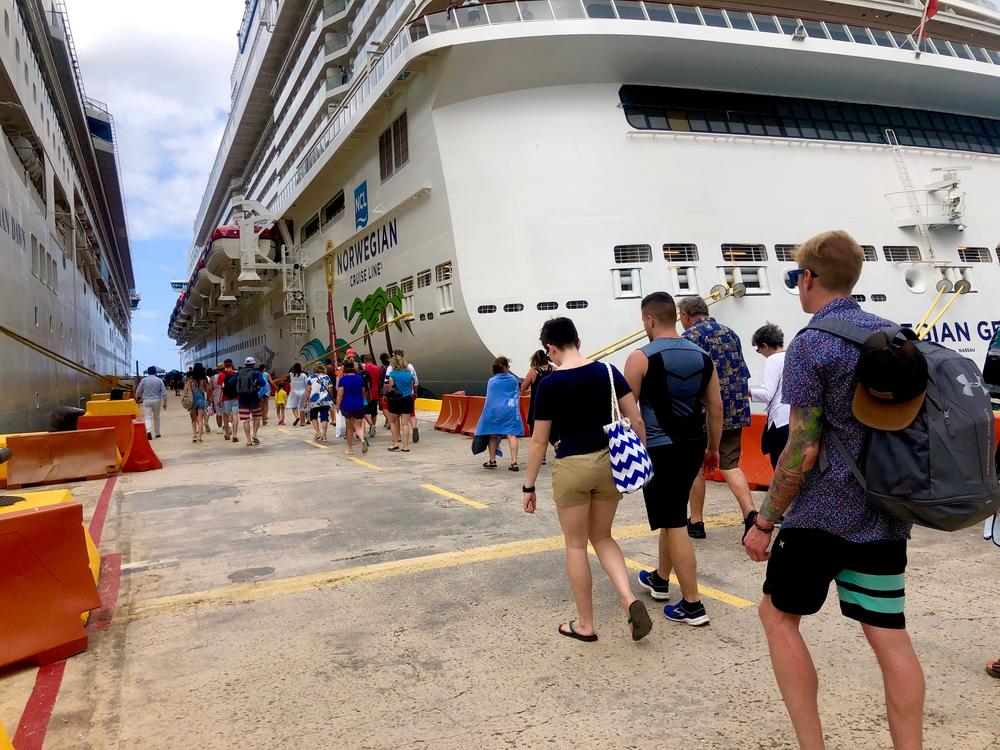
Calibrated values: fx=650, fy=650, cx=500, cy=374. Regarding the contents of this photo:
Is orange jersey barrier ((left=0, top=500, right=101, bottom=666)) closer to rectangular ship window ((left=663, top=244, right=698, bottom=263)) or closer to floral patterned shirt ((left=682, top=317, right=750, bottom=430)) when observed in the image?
floral patterned shirt ((left=682, top=317, right=750, bottom=430))

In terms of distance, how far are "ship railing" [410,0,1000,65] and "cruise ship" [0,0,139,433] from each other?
32.4 ft

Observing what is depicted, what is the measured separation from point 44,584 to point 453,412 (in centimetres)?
1111

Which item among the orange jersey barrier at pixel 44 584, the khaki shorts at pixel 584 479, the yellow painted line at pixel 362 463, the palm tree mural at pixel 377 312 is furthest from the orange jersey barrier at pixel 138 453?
the palm tree mural at pixel 377 312

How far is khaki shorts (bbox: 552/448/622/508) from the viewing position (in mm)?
3352

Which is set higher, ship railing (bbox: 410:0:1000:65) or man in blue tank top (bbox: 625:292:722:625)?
ship railing (bbox: 410:0:1000:65)

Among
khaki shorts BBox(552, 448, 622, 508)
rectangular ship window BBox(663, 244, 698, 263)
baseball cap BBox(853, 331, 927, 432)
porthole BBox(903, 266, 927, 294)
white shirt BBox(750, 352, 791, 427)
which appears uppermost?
rectangular ship window BBox(663, 244, 698, 263)

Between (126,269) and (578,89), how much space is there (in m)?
72.6

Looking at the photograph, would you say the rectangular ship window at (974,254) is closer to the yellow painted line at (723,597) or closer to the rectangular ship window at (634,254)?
the rectangular ship window at (634,254)

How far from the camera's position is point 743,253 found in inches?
672

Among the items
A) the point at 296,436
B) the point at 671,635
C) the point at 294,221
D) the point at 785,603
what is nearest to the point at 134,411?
the point at 296,436

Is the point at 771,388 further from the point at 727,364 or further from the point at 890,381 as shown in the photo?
the point at 890,381

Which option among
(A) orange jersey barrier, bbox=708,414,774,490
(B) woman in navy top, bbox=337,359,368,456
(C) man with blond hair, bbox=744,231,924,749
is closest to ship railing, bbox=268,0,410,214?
(B) woman in navy top, bbox=337,359,368,456

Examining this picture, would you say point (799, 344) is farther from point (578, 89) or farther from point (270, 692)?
point (578, 89)

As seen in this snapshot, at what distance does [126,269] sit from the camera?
7394 centimetres
